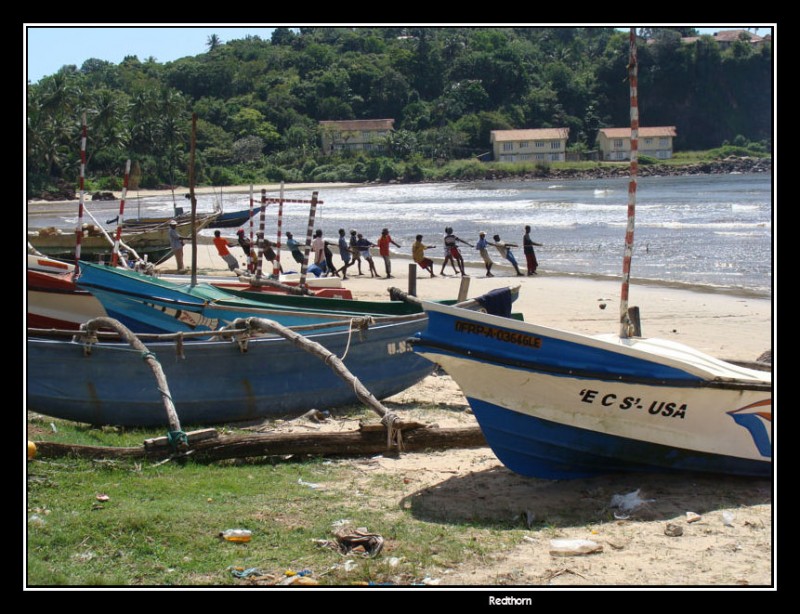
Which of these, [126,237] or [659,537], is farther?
[126,237]

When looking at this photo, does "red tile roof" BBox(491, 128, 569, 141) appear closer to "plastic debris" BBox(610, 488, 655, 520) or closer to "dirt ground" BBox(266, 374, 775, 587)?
"dirt ground" BBox(266, 374, 775, 587)

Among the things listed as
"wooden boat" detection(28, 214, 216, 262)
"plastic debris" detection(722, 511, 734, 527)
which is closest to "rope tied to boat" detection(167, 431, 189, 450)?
"plastic debris" detection(722, 511, 734, 527)

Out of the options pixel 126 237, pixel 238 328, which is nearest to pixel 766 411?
pixel 238 328

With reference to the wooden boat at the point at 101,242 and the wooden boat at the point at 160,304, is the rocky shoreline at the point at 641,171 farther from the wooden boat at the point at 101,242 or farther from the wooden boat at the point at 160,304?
the wooden boat at the point at 160,304

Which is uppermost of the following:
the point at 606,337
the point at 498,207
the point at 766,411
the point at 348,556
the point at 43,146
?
the point at 43,146

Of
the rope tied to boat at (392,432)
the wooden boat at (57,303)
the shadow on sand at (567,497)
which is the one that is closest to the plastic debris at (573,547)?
the shadow on sand at (567,497)

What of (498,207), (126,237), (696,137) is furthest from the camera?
(696,137)

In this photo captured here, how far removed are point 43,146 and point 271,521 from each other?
7771cm

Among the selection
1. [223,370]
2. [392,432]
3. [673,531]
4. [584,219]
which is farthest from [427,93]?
[673,531]

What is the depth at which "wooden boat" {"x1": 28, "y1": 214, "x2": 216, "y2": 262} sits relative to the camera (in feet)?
94.0

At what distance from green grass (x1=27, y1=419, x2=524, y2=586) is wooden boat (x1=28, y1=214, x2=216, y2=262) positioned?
20.6m

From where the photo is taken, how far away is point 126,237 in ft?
94.5

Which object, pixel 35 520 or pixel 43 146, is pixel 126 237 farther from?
pixel 43 146

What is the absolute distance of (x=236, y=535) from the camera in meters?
6.88
